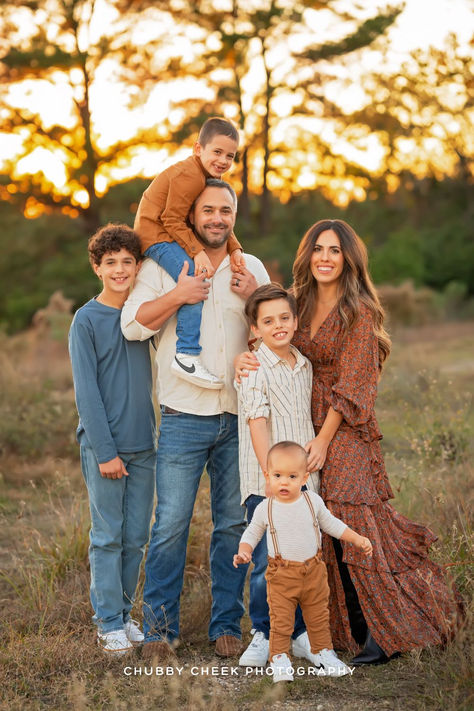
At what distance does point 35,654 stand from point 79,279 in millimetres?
16945

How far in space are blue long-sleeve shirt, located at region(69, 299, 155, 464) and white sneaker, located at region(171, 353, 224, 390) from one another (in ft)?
0.87

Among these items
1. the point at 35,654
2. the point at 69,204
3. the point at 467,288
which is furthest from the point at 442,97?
the point at 35,654

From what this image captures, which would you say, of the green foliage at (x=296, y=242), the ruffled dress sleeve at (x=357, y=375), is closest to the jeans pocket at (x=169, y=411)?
the ruffled dress sleeve at (x=357, y=375)

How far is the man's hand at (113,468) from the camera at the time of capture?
3729 millimetres

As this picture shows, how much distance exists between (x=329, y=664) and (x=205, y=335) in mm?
1556

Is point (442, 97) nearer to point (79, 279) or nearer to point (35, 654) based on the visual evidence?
point (79, 279)

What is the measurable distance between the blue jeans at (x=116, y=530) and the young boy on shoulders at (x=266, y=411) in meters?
0.53

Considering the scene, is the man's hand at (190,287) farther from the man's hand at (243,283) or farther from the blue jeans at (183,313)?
the man's hand at (243,283)

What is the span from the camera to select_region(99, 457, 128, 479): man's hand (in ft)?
12.2

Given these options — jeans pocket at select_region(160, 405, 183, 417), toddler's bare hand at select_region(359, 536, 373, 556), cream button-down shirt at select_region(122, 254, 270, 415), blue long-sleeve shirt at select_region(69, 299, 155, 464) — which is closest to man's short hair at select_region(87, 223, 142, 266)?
cream button-down shirt at select_region(122, 254, 270, 415)

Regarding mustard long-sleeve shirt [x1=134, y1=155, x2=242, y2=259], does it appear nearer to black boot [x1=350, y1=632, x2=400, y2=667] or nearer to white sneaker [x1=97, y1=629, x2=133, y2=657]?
white sneaker [x1=97, y1=629, x2=133, y2=657]

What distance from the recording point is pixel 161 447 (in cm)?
379

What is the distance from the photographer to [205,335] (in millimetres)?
3855

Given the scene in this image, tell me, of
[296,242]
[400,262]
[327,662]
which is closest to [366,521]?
[327,662]
